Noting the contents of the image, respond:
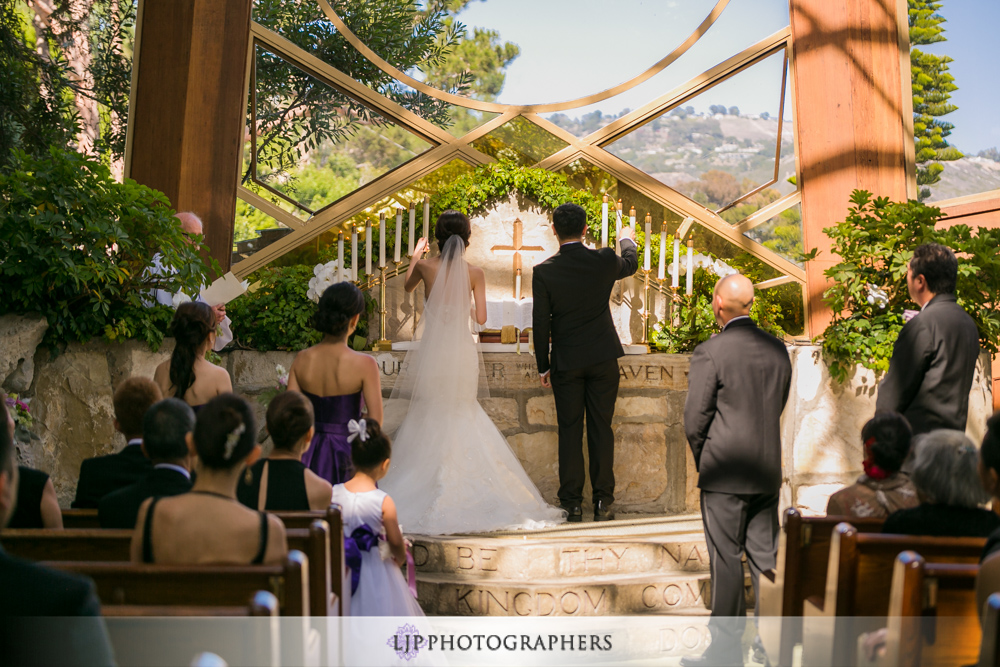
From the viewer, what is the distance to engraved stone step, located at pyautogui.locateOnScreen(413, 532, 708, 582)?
14.0 ft

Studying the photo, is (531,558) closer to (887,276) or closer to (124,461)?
(124,461)

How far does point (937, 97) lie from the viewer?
23.7ft

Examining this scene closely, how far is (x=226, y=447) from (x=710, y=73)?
5.72 m

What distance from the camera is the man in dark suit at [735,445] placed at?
3.63 m

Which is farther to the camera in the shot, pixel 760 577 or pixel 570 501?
pixel 570 501

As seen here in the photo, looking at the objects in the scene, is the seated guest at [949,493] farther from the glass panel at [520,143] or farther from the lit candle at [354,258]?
the glass panel at [520,143]

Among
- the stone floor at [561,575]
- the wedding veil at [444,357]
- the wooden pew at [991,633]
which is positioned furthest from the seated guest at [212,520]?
the wedding veil at [444,357]

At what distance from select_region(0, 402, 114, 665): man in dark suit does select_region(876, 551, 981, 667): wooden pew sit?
170cm

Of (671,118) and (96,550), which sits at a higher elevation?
(671,118)

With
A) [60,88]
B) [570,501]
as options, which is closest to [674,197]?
[570,501]

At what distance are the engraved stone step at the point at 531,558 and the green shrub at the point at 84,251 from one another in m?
1.80

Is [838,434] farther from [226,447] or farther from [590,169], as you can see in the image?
[226,447]

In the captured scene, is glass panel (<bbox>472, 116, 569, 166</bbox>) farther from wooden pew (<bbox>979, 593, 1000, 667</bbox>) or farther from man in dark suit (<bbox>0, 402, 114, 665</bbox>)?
man in dark suit (<bbox>0, 402, 114, 665</bbox>)

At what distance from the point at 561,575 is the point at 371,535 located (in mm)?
1383
